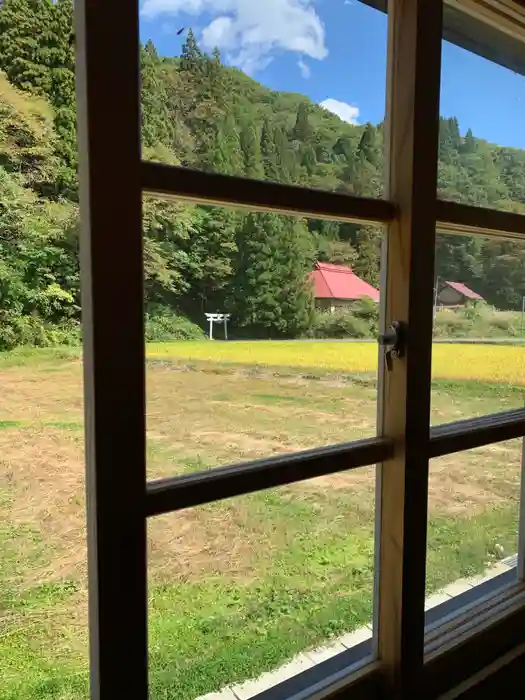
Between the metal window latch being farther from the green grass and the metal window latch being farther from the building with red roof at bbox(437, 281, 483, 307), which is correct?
the green grass

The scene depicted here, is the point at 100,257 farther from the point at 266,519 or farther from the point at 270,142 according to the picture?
the point at 266,519

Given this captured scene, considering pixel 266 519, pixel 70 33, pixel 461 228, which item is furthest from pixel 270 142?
pixel 266 519

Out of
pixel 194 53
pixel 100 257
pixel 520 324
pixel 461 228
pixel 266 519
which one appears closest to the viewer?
pixel 100 257

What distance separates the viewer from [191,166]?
0.68 m

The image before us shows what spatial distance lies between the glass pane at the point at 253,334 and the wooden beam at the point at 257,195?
28 mm

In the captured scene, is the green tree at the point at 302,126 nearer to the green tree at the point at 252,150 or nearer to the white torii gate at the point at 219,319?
the green tree at the point at 252,150

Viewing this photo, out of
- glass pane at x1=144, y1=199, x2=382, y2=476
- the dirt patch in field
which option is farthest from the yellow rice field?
the dirt patch in field

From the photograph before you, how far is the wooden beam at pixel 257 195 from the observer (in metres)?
0.62

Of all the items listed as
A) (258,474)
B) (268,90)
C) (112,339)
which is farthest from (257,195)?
(258,474)

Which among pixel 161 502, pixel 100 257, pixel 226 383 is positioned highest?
pixel 100 257

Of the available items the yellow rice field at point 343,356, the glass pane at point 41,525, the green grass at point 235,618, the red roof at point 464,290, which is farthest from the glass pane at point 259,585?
the red roof at point 464,290

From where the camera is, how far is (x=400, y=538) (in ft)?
2.94

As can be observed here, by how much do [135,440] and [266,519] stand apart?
12.1 inches

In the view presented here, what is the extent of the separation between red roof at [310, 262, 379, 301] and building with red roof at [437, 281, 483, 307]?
200 mm
